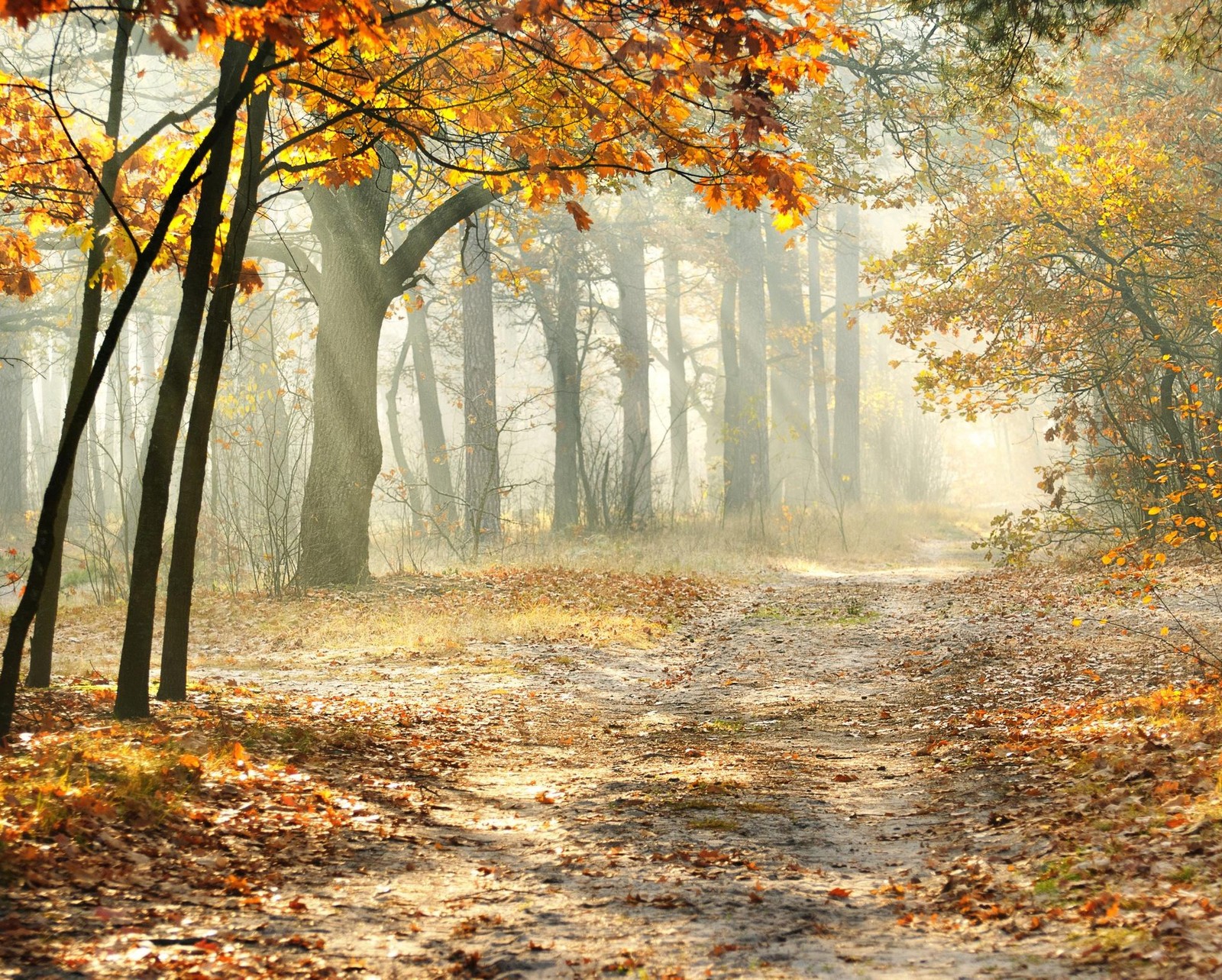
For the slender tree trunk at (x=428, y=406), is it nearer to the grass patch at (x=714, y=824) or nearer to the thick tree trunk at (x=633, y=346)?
the thick tree trunk at (x=633, y=346)

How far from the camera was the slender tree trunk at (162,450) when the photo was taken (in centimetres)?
562

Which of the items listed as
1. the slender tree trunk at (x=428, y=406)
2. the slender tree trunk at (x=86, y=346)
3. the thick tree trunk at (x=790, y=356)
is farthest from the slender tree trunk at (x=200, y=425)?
the thick tree trunk at (x=790, y=356)

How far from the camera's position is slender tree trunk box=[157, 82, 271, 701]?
6086 mm

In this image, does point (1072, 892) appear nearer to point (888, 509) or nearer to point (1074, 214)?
point (1074, 214)

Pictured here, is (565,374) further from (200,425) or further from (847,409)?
(200,425)

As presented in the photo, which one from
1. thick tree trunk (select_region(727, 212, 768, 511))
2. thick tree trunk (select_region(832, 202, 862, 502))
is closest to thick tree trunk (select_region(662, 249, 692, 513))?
thick tree trunk (select_region(727, 212, 768, 511))

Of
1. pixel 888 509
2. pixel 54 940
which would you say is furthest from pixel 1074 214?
pixel 888 509

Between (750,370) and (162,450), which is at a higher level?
(750,370)

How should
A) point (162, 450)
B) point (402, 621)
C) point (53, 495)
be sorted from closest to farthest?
point (53, 495) → point (162, 450) → point (402, 621)

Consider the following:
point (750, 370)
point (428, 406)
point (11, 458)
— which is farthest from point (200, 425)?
point (11, 458)

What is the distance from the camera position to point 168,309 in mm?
28531

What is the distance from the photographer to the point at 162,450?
5.66 metres

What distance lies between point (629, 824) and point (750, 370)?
22948 millimetres

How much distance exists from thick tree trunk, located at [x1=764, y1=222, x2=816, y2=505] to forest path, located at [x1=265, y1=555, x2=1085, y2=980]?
21.3m
